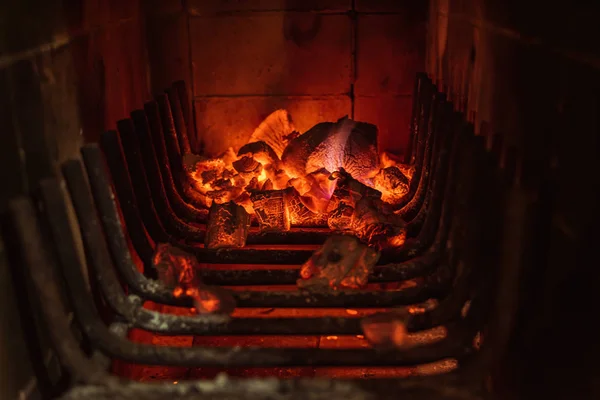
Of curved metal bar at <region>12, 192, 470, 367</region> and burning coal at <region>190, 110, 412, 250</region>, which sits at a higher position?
burning coal at <region>190, 110, 412, 250</region>

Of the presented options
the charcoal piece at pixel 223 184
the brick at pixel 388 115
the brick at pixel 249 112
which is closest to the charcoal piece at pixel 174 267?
the charcoal piece at pixel 223 184

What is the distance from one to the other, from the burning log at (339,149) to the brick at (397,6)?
541mm

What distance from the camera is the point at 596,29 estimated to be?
113 centimetres

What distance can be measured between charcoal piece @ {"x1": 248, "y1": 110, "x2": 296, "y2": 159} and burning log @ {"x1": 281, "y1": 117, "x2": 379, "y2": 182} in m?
0.18

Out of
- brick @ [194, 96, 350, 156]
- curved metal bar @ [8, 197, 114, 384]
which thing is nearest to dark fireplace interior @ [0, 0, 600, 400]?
curved metal bar @ [8, 197, 114, 384]

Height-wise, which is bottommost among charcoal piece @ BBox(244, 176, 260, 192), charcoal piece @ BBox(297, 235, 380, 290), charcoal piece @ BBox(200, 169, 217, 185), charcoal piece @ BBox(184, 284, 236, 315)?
charcoal piece @ BBox(184, 284, 236, 315)

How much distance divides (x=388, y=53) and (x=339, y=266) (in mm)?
1450

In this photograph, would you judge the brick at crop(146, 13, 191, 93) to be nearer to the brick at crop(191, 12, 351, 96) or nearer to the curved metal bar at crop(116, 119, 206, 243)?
the brick at crop(191, 12, 351, 96)

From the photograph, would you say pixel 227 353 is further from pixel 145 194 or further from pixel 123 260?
pixel 145 194

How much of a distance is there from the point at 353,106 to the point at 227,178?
717mm

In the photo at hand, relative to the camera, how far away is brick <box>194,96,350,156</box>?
2.97 metres

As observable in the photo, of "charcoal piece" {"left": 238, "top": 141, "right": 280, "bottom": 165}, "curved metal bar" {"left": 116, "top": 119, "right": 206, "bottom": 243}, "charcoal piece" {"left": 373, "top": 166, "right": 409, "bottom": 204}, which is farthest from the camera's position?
"charcoal piece" {"left": 238, "top": 141, "right": 280, "bottom": 165}

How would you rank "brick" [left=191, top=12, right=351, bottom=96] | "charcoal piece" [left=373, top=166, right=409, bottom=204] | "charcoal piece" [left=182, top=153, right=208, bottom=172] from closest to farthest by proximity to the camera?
"charcoal piece" [left=373, top=166, right=409, bottom=204] < "charcoal piece" [left=182, top=153, right=208, bottom=172] < "brick" [left=191, top=12, right=351, bottom=96]

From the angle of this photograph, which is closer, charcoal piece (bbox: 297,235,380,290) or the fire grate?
the fire grate
